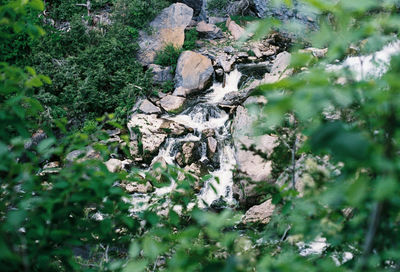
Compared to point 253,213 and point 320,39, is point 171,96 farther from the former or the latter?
point 320,39

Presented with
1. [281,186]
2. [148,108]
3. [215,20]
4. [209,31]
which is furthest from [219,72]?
[281,186]

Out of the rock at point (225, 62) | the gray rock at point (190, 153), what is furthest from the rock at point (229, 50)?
the gray rock at point (190, 153)

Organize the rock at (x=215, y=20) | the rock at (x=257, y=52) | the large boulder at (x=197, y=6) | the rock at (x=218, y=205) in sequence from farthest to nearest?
the large boulder at (x=197, y=6)
the rock at (x=215, y=20)
the rock at (x=257, y=52)
the rock at (x=218, y=205)

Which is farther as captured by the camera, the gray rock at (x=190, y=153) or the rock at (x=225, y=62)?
the rock at (x=225, y=62)

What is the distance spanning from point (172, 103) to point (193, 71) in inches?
62.4

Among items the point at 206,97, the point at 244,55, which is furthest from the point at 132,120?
the point at 244,55

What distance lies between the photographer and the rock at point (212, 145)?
7.53 m

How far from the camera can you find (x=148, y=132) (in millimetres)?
7812

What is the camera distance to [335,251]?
1.56 m

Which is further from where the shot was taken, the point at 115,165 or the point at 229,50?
the point at 229,50

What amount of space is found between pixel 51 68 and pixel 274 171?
29.5 feet

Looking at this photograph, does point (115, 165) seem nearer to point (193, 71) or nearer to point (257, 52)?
point (193, 71)

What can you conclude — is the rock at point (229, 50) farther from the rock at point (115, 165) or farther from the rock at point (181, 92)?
the rock at point (115, 165)

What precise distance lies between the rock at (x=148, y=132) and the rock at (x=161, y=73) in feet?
7.02
